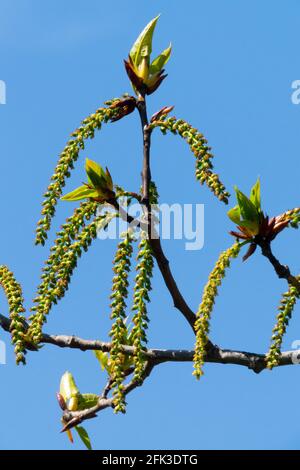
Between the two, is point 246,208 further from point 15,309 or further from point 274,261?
point 15,309

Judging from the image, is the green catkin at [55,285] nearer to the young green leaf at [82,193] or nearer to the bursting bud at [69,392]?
the young green leaf at [82,193]

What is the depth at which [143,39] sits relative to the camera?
359 centimetres

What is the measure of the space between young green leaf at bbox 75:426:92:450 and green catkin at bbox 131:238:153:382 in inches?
59.3

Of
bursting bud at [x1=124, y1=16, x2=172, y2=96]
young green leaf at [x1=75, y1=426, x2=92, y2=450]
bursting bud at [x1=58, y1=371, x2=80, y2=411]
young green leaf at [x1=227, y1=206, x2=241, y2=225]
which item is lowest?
young green leaf at [x1=75, y1=426, x2=92, y2=450]

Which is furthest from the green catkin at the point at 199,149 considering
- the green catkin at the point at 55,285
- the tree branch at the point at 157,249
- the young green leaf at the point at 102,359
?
the young green leaf at the point at 102,359

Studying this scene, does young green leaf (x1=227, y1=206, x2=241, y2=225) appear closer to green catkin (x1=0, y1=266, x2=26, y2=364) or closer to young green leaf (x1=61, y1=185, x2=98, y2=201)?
young green leaf (x1=61, y1=185, x2=98, y2=201)

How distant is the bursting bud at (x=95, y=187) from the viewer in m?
3.35

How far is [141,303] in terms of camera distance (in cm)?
319

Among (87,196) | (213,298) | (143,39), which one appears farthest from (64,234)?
(143,39)

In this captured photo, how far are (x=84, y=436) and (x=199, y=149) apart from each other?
208 cm

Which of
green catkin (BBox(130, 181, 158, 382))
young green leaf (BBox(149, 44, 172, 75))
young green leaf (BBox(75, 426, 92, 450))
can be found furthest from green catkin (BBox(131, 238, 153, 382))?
young green leaf (BBox(75, 426, 92, 450))

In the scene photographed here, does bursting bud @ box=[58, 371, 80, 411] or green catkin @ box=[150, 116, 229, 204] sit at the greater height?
green catkin @ box=[150, 116, 229, 204]

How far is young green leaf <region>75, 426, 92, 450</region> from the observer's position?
4543 mm
